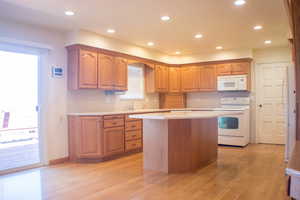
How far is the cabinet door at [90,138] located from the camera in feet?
15.0

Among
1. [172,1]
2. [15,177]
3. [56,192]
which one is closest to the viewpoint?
[56,192]

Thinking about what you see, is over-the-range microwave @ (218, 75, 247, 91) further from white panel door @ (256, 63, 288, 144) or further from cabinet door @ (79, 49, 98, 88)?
cabinet door @ (79, 49, 98, 88)

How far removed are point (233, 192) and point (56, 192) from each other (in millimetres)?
2199

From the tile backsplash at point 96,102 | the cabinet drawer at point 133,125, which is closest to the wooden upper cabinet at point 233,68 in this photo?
the tile backsplash at point 96,102

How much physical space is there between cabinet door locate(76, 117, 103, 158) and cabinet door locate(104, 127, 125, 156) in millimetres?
128

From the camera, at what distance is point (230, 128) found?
620cm

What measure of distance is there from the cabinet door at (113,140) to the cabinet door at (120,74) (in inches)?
40.8

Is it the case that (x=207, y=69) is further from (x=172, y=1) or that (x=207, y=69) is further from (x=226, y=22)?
(x=172, y=1)

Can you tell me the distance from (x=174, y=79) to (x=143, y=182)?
450cm

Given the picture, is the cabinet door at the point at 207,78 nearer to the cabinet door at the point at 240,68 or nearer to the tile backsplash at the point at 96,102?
the cabinet door at the point at 240,68

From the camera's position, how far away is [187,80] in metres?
7.40

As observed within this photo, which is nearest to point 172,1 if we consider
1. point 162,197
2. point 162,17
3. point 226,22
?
point 162,17

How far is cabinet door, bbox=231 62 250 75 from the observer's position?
6523 mm

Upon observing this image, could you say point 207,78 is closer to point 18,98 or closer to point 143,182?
point 143,182
